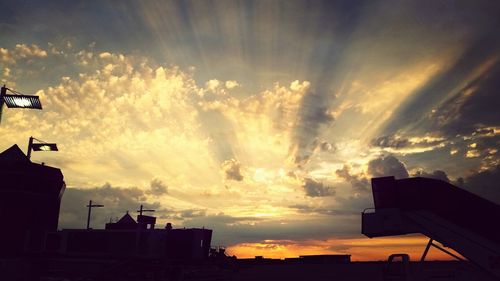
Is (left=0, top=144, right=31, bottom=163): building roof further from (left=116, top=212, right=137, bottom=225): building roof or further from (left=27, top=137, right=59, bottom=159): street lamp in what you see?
(left=116, top=212, right=137, bottom=225): building roof

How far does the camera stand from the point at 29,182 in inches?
1998

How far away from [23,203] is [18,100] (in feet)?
110

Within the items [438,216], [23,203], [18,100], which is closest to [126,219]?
[23,203]

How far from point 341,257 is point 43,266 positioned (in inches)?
4237

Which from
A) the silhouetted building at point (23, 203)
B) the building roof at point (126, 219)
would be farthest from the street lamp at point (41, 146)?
the building roof at point (126, 219)

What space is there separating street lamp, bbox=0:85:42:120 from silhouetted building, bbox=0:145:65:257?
30.2 m

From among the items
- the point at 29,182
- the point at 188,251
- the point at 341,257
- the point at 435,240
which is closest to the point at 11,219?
the point at 29,182

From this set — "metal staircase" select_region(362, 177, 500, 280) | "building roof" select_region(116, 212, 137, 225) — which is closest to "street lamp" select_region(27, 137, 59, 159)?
"metal staircase" select_region(362, 177, 500, 280)

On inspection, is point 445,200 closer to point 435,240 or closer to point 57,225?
point 435,240

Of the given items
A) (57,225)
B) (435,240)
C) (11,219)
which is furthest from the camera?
Answer: (57,225)

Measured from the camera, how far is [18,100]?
22844mm

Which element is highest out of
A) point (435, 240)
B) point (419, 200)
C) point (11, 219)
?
point (419, 200)

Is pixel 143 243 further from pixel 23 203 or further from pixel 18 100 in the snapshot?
pixel 18 100

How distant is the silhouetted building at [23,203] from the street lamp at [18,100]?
3021 centimetres
